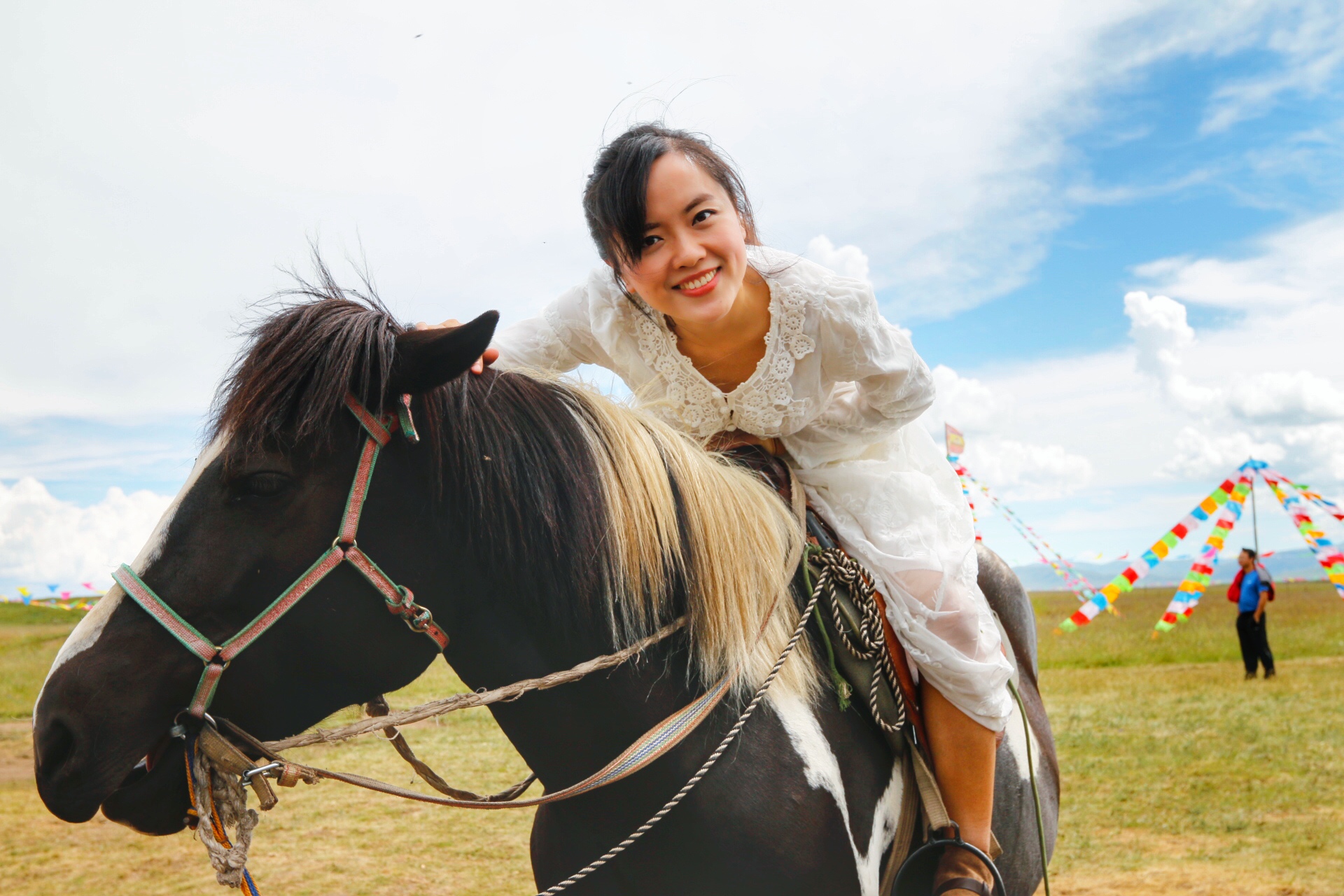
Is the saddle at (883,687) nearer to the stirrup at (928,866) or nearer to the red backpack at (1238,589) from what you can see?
the stirrup at (928,866)

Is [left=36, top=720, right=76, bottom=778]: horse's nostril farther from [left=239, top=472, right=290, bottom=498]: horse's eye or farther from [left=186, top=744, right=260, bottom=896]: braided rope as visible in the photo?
[left=239, top=472, right=290, bottom=498]: horse's eye

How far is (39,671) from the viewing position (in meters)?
12.8

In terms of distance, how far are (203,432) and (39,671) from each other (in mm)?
14825

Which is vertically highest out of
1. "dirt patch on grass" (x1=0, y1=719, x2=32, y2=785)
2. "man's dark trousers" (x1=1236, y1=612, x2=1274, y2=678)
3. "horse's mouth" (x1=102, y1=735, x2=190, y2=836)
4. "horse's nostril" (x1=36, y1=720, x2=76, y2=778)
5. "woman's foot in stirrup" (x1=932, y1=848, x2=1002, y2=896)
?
"horse's nostril" (x1=36, y1=720, x2=76, y2=778)

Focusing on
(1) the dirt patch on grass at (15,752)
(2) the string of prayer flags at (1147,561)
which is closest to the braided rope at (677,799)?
(1) the dirt patch on grass at (15,752)

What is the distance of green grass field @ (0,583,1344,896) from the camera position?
4.85m

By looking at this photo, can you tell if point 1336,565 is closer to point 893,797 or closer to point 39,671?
point 893,797

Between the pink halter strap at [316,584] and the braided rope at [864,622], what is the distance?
2.85 feet

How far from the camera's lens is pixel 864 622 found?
183 centimetres

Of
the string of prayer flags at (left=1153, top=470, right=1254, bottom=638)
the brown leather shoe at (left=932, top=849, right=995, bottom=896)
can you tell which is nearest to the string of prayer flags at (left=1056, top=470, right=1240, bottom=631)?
the string of prayer flags at (left=1153, top=470, right=1254, bottom=638)

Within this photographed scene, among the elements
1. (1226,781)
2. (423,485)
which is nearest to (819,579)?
(423,485)

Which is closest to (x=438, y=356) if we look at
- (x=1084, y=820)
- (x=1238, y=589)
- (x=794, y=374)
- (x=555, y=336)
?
(x=555, y=336)

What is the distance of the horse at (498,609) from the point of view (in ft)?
4.49

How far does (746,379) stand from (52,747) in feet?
4.83
